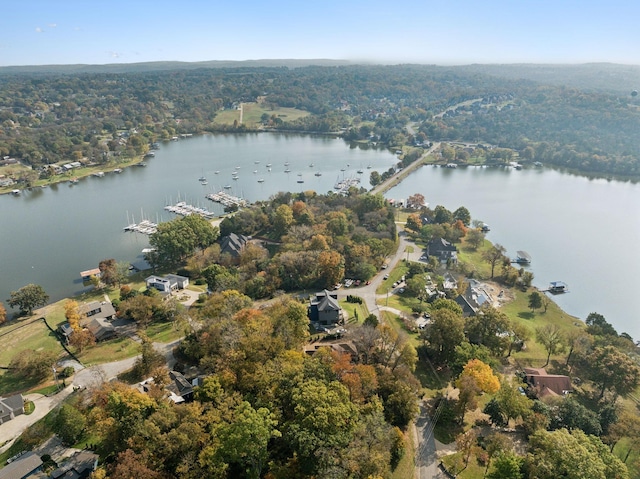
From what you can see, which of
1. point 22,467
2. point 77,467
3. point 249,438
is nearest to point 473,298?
point 249,438

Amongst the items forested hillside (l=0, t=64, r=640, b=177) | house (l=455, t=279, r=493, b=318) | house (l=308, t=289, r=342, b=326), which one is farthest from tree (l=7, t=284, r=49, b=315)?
forested hillside (l=0, t=64, r=640, b=177)

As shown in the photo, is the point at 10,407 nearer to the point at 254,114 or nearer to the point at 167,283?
the point at 167,283

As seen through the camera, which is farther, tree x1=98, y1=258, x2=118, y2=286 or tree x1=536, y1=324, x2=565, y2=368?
tree x1=98, y1=258, x2=118, y2=286

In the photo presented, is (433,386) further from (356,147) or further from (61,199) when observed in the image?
(356,147)

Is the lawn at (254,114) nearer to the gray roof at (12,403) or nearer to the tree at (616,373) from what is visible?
the gray roof at (12,403)

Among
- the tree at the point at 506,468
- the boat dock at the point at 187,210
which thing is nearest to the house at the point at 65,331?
the tree at the point at 506,468

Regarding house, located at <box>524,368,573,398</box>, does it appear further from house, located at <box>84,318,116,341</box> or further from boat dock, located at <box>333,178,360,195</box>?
boat dock, located at <box>333,178,360,195</box>
